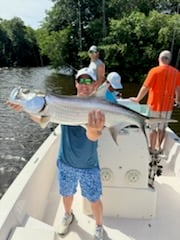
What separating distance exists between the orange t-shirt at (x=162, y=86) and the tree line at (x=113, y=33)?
1250cm

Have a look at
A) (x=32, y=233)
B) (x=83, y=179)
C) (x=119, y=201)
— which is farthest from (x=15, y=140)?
(x=32, y=233)

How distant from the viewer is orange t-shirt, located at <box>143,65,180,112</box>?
478 cm

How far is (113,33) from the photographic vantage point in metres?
22.0

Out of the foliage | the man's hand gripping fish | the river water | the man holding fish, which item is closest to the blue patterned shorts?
the man holding fish

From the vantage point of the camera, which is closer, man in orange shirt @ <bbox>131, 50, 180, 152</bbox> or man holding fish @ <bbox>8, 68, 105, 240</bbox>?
man holding fish @ <bbox>8, 68, 105, 240</bbox>

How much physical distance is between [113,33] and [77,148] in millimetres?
20250

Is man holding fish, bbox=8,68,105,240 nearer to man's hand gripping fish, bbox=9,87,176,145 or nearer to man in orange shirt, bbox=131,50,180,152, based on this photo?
man's hand gripping fish, bbox=9,87,176,145

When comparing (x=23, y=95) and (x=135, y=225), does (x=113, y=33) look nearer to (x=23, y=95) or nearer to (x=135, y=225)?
(x=135, y=225)

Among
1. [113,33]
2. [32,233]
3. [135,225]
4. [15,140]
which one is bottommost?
[15,140]

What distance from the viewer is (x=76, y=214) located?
3281 millimetres

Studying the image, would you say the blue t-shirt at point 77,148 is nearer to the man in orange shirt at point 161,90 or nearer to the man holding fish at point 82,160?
the man holding fish at point 82,160

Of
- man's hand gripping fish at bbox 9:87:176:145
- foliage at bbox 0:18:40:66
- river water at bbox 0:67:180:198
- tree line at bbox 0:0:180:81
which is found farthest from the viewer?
foliage at bbox 0:18:40:66

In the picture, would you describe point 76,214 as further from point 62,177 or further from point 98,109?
point 98,109

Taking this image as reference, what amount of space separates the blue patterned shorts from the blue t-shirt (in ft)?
0.16
